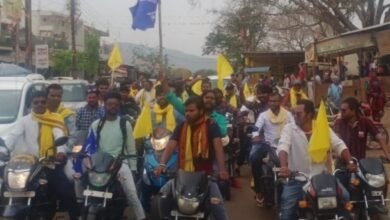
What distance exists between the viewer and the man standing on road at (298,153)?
5500mm

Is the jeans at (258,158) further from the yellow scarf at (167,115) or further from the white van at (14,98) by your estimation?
the white van at (14,98)

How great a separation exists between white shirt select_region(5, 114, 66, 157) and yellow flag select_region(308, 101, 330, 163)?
2.47 m

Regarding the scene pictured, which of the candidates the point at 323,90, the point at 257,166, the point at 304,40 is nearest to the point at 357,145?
the point at 257,166

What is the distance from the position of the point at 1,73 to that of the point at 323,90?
11.4 m

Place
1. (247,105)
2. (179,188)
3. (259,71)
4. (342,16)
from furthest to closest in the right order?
(259,71)
(342,16)
(247,105)
(179,188)

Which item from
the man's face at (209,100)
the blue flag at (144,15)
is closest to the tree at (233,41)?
the blue flag at (144,15)

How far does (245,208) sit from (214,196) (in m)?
3.27

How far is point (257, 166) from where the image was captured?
8023mm

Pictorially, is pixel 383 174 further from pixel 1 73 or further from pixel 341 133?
pixel 1 73

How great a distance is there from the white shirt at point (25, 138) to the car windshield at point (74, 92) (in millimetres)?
7909

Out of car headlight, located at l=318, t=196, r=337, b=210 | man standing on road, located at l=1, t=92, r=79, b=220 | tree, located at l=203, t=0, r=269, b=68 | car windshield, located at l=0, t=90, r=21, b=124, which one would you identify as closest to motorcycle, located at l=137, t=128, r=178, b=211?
man standing on road, located at l=1, t=92, r=79, b=220

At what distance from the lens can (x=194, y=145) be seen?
545 cm

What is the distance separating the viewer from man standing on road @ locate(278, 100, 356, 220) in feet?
18.0

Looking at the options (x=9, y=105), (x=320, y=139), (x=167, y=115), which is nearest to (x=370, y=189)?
(x=320, y=139)
